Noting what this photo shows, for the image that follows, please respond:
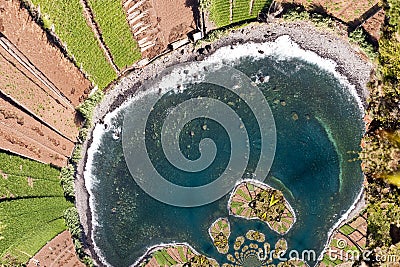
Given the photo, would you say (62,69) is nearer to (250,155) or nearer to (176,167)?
(176,167)

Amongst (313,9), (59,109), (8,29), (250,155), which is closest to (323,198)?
(250,155)

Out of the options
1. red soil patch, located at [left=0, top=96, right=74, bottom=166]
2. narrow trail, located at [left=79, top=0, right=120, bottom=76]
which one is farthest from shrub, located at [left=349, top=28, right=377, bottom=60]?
red soil patch, located at [left=0, top=96, right=74, bottom=166]

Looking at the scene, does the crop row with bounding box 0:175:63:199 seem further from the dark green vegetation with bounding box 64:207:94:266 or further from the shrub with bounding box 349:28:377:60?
the shrub with bounding box 349:28:377:60

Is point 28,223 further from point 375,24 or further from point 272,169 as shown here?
point 375,24

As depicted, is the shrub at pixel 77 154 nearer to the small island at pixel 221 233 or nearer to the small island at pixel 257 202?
the small island at pixel 221 233

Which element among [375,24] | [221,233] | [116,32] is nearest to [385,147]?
[375,24]
